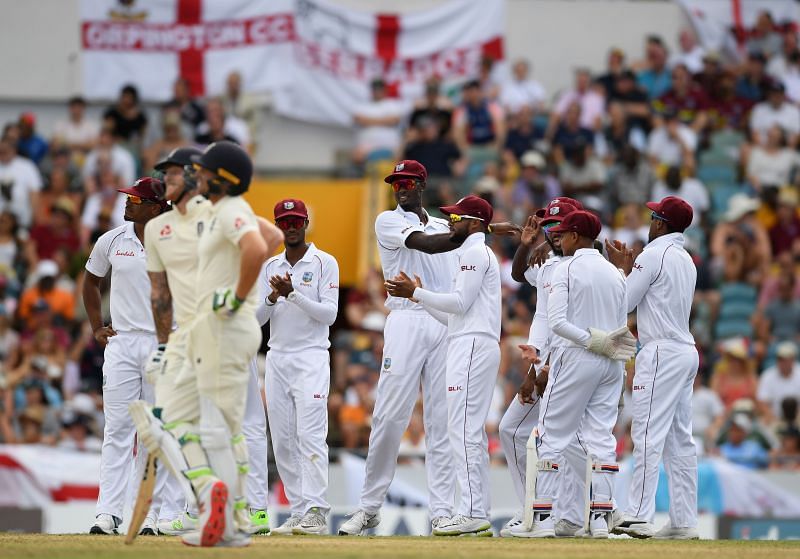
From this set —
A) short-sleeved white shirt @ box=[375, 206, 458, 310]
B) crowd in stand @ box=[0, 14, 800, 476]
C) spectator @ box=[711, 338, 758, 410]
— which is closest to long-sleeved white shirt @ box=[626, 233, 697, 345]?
short-sleeved white shirt @ box=[375, 206, 458, 310]

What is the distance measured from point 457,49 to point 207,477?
18129 millimetres

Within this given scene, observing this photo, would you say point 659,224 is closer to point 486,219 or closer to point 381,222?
point 486,219

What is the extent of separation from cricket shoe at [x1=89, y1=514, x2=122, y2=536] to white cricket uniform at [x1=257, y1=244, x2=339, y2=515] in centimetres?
162

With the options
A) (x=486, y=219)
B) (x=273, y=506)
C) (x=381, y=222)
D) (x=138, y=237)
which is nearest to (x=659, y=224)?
(x=486, y=219)

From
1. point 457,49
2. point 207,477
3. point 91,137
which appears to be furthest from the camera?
point 457,49

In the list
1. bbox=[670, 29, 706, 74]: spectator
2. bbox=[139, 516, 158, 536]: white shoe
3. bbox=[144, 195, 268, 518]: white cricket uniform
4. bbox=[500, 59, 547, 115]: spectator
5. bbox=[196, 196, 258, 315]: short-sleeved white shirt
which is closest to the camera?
bbox=[196, 196, 258, 315]: short-sleeved white shirt

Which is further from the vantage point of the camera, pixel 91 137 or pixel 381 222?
pixel 91 137

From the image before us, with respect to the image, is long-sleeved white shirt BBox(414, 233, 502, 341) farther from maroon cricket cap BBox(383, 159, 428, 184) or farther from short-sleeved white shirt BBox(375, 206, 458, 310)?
maroon cricket cap BBox(383, 159, 428, 184)

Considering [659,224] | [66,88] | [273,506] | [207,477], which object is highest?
[66,88]

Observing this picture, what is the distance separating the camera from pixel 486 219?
14.2 meters

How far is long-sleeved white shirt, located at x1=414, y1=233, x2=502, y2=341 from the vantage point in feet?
45.8

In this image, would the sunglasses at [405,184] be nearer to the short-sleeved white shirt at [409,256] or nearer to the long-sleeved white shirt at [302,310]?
the short-sleeved white shirt at [409,256]

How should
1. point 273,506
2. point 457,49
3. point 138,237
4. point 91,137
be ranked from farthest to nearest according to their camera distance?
point 457,49 → point 91,137 → point 273,506 → point 138,237

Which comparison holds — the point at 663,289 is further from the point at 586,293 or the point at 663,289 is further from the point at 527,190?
the point at 527,190
